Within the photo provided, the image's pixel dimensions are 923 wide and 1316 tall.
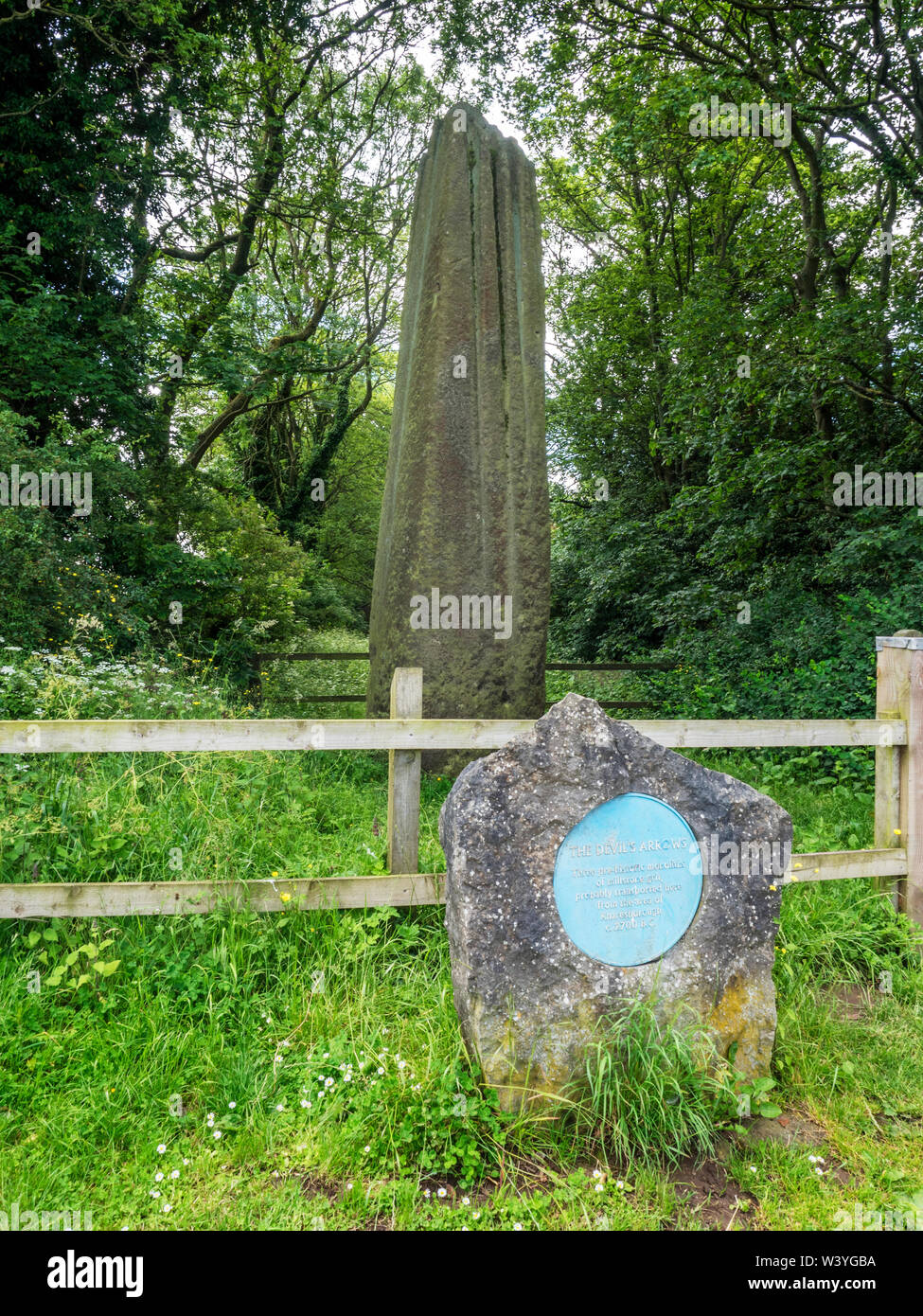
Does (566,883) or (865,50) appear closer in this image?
(566,883)

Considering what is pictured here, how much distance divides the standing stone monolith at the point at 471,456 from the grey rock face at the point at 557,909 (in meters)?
3.02

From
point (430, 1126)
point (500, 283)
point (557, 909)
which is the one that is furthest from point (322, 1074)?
Answer: point (500, 283)

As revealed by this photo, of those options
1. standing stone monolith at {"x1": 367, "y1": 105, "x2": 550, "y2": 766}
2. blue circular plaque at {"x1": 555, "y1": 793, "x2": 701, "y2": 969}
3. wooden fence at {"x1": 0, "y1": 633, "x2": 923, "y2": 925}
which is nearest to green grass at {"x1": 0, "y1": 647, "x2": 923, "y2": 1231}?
wooden fence at {"x1": 0, "y1": 633, "x2": 923, "y2": 925}

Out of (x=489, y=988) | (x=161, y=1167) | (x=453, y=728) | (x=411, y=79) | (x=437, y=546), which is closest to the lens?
(x=161, y=1167)

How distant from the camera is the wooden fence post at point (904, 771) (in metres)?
3.79

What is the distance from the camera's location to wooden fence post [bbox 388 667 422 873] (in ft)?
11.0

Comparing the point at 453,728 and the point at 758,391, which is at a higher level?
the point at 758,391

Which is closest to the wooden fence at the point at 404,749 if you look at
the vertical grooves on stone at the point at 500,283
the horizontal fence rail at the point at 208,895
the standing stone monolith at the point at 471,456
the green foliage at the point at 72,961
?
the horizontal fence rail at the point at 208,895

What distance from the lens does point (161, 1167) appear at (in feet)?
7.65

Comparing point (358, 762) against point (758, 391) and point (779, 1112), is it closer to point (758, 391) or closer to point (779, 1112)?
Result: point (779, 1112)

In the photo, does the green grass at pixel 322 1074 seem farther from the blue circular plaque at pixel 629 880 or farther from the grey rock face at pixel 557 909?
the blue circular plaque at pixel 629 880

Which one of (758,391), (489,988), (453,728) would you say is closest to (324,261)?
(758,391)

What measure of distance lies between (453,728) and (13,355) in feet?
21.0

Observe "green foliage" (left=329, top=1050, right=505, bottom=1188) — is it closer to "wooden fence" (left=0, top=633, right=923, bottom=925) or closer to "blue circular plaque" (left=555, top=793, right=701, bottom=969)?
"blue circular plaque" (left=555, top=793, right=701, bottom=969)
